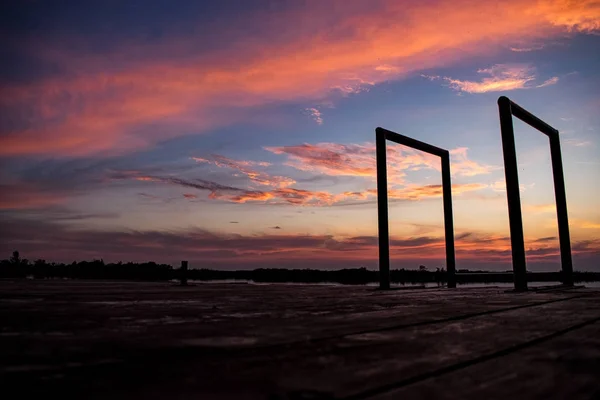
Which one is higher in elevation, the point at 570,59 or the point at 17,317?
the point at 570,59

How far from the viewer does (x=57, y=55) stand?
46.3 ft

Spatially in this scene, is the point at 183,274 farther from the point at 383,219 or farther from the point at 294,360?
the point at 294,360

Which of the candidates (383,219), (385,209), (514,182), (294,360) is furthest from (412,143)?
(294,360)

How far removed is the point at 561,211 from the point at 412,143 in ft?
14.2

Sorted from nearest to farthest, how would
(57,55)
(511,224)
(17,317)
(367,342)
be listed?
(367,342), (17,317), (511,224), (57,55)

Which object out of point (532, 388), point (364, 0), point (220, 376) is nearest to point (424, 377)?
point (532, 388)

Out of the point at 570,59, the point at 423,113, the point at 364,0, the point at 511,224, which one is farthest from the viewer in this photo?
the point at 423,113

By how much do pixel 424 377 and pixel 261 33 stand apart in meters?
13.4

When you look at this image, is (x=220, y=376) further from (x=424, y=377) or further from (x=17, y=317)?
(x=17, y=317)

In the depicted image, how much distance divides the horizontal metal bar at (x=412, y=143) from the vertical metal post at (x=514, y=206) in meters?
2.50

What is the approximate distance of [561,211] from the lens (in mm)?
11500

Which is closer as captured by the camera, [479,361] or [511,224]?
[479,361]

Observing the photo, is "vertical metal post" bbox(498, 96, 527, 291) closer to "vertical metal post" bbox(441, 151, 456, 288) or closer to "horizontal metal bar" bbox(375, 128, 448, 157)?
"horizontal metal bar" bbox(375, 128, 448, 157)

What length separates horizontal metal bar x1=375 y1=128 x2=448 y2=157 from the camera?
1045 centimetres
